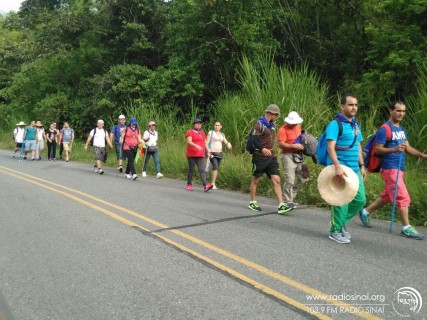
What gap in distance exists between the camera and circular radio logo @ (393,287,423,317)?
139 inches

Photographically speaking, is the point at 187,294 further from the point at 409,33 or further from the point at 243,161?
the point at 409,33

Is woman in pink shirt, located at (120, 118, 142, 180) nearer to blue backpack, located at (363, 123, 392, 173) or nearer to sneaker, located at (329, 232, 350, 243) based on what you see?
blue backpack, located at (363, 123, 392, 173)

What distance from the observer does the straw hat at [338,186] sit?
5262 mm

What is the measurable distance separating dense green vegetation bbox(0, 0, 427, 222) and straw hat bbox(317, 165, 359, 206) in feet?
7.69

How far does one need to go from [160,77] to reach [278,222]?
1551 cm

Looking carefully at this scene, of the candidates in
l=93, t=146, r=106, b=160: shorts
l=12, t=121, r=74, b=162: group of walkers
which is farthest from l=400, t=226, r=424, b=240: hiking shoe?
l=12, t=121, r=74, b=162: group of walkers

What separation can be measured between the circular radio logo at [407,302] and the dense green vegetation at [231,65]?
3.33 meters

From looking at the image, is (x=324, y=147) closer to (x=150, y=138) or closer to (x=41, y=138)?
(x=150, y=138)

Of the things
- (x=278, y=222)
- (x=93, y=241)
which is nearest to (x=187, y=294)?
(x=93, y=241)

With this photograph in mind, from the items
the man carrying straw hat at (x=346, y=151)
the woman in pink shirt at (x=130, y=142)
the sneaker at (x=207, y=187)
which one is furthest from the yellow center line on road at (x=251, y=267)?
the woman in pink shirt at (x=130, y=142)

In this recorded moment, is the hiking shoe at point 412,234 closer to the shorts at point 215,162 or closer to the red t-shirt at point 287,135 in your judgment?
the red t-shirt at point 287,135

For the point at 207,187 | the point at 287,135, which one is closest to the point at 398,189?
the point at 287,135

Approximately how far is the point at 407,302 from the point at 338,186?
6.32ft

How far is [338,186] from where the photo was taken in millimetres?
5406
